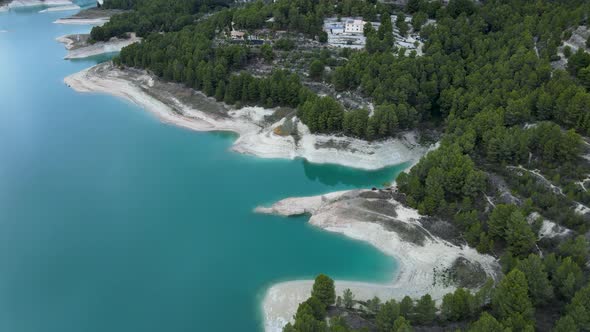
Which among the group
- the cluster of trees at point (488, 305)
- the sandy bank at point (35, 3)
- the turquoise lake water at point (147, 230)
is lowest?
the turquoise lake water at point (147, 230)

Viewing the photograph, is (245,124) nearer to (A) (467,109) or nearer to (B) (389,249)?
(A) (467,109)

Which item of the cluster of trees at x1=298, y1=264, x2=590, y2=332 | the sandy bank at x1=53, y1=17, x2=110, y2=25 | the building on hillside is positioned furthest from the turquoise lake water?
the sandy bank at x1=53, y1=17, x2=110, y2=25

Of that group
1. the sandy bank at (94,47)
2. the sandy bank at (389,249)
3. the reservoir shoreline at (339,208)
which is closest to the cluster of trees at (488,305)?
the sandy bank at (389,249)

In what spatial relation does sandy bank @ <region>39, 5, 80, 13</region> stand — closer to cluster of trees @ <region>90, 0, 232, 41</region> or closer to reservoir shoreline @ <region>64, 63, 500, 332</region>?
cluster of trees @ <region>90, 0, 232, 41</region>

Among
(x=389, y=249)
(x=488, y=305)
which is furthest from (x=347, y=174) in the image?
(x=488, y=305)

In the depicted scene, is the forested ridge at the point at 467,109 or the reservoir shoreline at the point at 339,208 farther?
the reservoir shoreline at the point at 339,208

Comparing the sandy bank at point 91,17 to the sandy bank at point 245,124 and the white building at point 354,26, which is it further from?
the white building at point 354,26
